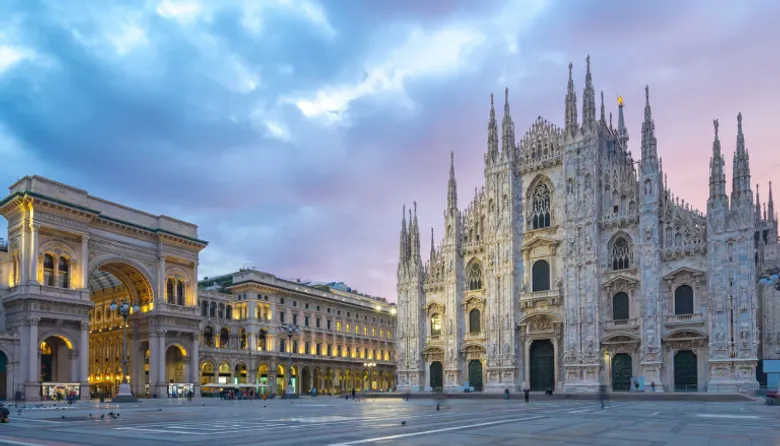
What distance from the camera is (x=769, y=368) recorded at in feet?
129

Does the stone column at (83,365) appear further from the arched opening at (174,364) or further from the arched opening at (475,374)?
the arched opening at (475,374)

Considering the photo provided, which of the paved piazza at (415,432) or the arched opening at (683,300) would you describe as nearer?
the paved piazza at (415,432)

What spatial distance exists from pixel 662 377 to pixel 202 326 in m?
52.5

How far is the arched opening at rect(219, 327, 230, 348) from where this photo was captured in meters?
84.1

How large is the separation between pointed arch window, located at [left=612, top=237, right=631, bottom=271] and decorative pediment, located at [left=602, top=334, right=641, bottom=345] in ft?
18.4

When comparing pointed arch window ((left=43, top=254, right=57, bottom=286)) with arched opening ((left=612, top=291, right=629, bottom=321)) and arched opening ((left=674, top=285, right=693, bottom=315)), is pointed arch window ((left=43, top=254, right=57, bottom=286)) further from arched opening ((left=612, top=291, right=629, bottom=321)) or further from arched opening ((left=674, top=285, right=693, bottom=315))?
arched opening ((left=674, top=285, right=693, bottom=315))

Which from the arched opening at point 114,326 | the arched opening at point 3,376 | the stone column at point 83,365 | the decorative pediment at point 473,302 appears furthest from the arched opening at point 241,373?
the decorative pediment at point 473,302

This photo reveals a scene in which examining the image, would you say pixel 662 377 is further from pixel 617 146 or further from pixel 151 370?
pixel 151 370

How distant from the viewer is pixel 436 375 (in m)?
67.0

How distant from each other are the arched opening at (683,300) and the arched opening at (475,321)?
1868 cm

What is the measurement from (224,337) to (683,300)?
55.3 metres

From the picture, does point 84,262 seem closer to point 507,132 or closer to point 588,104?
point 507,132

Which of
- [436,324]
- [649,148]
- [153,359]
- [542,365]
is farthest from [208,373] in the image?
[649,148]

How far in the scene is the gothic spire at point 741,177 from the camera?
163ft
